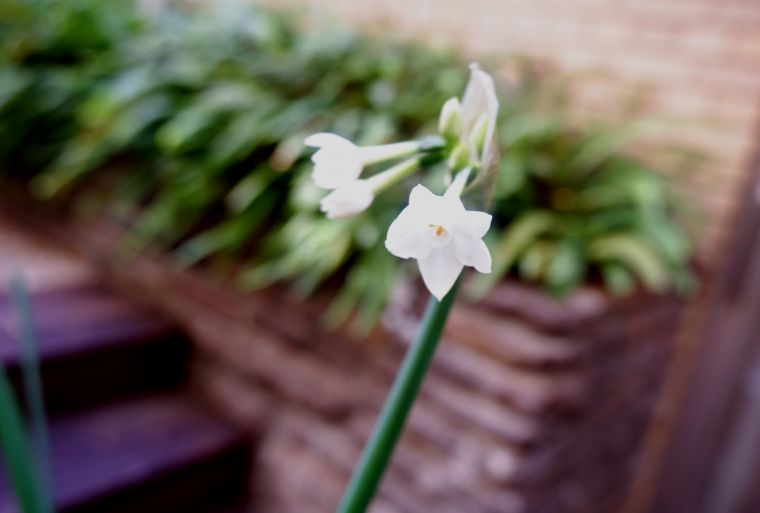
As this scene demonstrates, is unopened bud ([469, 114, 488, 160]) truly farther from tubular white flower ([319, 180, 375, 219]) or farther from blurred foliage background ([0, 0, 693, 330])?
blurred foliage background ([0, 0, 693, 330])

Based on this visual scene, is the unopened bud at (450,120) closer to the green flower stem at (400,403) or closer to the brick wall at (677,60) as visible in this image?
the green flower stem at (400,403)

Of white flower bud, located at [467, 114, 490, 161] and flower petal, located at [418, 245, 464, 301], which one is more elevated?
white flower bud, located at [467, 114, 490, 161]

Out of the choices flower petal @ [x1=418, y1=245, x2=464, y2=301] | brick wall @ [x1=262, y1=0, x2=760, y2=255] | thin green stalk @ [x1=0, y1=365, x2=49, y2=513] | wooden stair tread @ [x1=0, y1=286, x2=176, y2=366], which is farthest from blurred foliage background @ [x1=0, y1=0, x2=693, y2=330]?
flower petal @ [x1=418, y1=245, x2=464, y2=301]

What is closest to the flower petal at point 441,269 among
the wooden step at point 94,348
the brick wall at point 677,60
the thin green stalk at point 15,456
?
the thin green stalk at point 15,456

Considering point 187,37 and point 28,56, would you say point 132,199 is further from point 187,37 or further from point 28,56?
point 28,56

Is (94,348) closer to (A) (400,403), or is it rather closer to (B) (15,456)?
(B) (15,456)

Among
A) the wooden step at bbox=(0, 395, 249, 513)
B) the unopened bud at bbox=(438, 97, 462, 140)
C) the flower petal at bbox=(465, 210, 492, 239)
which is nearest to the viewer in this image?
the flower petal at bbox=(465, 210, 492, 239)

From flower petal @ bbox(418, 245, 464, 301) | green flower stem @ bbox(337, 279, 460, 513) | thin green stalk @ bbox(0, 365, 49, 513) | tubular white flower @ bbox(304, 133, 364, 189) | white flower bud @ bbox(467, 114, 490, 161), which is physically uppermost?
white flower bud @ bbox(467, 114, 490, 161)

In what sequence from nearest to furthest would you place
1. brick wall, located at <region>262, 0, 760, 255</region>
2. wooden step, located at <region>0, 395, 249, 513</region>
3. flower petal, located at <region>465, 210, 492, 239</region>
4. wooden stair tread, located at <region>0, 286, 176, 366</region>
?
flower petal, located at <region>465, 210, 492, 239</region> < wooden step, located at <region>0, 395, 249, 513</region> < wooden stair tread, located at <region>0, 286, 176, 366</region> < brick wall, located at <region>262, 0, 760, 255</region>

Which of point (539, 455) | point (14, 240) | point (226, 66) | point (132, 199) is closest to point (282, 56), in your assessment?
point (226, 66)
